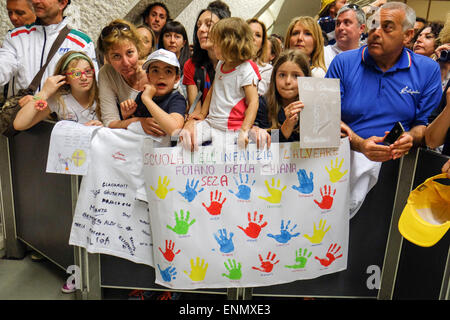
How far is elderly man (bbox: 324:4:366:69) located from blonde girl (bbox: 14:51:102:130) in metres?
1.79

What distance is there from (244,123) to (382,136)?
78 centimetres

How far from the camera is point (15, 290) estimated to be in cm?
230

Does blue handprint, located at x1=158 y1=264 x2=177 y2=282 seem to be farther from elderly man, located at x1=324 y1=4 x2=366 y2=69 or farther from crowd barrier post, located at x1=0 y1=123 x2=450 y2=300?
elderly man, located at x1=324 y1=4 x2=366 y2=69

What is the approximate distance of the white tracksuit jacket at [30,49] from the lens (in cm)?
251

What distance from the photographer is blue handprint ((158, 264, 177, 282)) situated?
179 cm

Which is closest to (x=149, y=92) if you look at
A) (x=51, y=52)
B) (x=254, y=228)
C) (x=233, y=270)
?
(x=254, y=228)

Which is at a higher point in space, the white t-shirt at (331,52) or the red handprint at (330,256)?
the white t-shirt at (331,52)

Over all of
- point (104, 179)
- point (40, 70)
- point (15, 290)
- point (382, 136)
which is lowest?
point (15, 290)

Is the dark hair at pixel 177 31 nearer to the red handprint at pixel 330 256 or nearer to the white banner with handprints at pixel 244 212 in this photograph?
the white banner with handprints at pixel 244 212

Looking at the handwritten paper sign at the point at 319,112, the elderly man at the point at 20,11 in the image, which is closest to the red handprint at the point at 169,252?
the handwritten paper sign at the point at 319,112

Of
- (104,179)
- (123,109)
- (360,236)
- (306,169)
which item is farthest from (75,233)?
(360,236)

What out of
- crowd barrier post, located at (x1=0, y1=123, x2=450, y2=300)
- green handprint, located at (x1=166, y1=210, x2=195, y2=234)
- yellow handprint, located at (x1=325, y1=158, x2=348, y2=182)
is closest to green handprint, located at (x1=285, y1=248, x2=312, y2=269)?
crowd barrier post, located at (x1=0, y1=123, x2=450, y2=300)

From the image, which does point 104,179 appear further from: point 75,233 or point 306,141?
point 306,141
